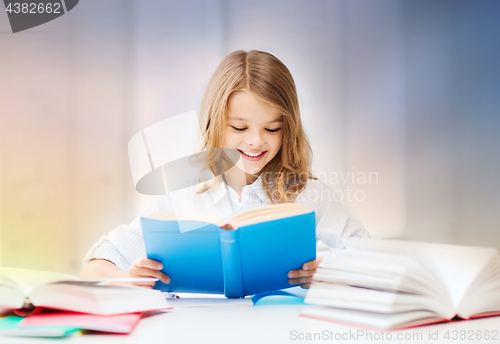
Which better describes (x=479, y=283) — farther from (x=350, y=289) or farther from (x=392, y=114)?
(x=392, y=114)

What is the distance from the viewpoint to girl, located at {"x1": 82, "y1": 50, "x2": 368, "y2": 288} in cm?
103

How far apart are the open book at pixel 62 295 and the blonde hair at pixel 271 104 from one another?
0.67 meters

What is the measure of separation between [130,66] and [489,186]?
1.83 m

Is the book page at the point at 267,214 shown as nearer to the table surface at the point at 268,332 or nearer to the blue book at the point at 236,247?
the blue book at the point at 236,247

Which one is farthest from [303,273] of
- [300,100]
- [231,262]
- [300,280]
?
[300,100]

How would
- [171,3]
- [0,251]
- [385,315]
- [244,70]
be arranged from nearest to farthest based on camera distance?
[385,315], [244,70], [0,251], [171,3]

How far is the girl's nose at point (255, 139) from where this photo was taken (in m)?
1.02

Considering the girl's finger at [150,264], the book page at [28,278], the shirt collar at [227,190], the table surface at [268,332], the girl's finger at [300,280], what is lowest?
the table surface at [268,332]

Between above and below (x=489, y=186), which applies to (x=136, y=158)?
above

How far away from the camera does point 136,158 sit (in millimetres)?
1812

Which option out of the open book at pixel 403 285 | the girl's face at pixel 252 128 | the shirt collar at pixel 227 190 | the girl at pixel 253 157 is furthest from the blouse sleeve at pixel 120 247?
the open book at pixel 403 285

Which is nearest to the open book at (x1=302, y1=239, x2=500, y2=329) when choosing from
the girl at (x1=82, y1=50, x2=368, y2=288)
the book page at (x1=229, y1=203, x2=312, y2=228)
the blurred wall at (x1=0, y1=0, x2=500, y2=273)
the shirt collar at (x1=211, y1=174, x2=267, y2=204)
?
the book page at (x1=229, y1=203, x2=312, y2=228)

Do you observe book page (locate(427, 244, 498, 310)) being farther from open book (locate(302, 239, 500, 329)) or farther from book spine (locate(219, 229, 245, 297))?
book spine (locate(219, 229, 245, 297))

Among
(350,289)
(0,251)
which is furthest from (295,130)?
(0,251)
